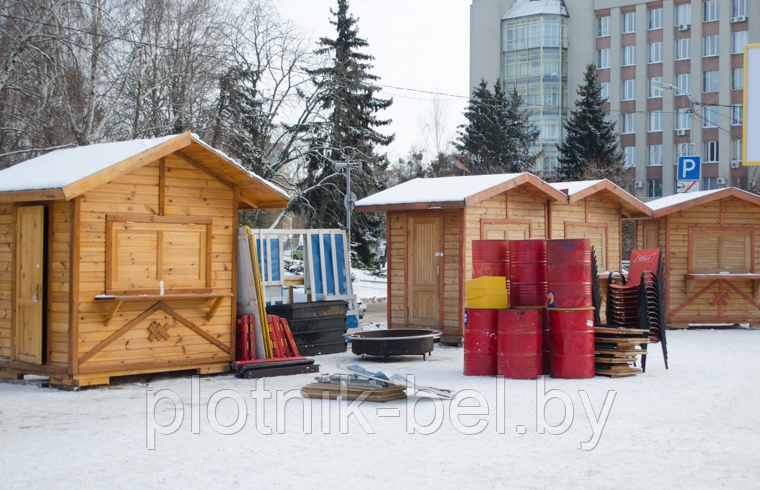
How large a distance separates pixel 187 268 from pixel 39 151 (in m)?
14.6

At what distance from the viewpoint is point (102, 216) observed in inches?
467

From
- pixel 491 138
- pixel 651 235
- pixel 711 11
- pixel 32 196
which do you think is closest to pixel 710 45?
pixel 711 11

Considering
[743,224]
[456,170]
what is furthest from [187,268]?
[456,170]

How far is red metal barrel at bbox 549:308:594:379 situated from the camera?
1234 cm

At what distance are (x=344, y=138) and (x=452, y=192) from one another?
76.1ft

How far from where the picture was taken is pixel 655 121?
6325 cm

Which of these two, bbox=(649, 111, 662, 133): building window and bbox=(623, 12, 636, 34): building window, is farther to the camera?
bbox=(623, 12, 636, 34): building window

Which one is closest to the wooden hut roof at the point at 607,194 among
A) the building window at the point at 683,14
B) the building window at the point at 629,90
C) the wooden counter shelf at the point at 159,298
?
the wooden counter shelf at the point at 159,298

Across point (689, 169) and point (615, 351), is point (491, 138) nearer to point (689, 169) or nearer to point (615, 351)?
point (689, 169)

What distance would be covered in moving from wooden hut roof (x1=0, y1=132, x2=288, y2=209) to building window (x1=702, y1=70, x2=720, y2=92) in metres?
53.4

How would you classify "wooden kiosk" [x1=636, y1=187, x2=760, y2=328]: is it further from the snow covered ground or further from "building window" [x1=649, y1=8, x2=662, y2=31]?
"building window" [x1=649, y1=8, x2=662, y2=31]

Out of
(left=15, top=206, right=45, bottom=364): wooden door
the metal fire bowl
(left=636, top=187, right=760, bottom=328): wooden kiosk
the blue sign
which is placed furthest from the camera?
the blue sign

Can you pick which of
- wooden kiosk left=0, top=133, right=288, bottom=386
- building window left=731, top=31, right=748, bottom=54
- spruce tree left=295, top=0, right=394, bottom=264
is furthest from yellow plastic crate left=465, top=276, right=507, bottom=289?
building window left=731, top=31, right=748, bottom=54

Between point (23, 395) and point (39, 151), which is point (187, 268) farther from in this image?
point (39, 151)
